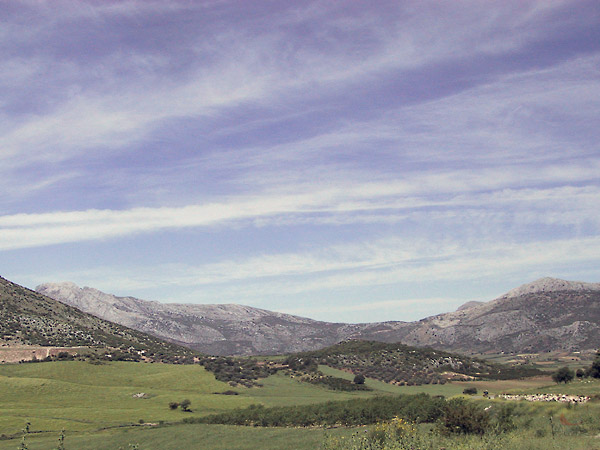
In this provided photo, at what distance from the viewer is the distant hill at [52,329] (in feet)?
501

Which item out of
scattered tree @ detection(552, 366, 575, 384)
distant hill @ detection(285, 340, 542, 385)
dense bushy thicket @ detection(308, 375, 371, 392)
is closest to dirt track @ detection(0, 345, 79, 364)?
distant hill @ detection(285, 340, 542, 385)

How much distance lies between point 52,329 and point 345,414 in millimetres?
138175

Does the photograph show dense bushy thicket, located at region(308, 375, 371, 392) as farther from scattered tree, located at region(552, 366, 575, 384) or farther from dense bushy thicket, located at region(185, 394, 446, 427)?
dense bushy thicket, located at region(185, 394, 446, 427)

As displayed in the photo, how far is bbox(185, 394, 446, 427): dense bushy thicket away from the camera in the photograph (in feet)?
167

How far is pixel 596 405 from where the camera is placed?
38.8 meters

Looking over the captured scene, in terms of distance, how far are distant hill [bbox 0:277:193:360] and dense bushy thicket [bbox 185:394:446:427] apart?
92.8 m

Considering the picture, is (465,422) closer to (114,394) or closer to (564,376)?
(564,376)

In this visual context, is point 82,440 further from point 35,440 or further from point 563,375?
point 563,375

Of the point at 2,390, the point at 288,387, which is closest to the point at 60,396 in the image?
the point at 2,390

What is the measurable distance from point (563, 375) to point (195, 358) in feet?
346

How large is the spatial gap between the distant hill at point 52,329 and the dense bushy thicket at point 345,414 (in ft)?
304

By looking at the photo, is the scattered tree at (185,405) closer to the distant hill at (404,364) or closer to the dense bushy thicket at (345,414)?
the dense bushy thicket at (345,414)

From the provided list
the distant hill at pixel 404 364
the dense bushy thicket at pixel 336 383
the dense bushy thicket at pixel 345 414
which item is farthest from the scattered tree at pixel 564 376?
the dense bushy thicket at pixel 345 414

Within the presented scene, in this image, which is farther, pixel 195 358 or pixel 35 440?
pixel 195 358
